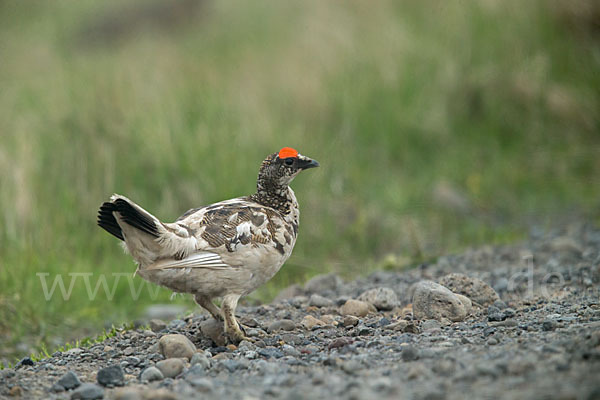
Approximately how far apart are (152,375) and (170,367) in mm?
120

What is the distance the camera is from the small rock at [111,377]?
13.1 feet

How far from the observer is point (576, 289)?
561 centimetres

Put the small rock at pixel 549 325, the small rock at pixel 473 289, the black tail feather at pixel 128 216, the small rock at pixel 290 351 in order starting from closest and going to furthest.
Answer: the small rock at pixel 549 325 < the small rock at pixel 290 351 < the black tail feather at pixel 128 216 < the small rock at pixel 473 289

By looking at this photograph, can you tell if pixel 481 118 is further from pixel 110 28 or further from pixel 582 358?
pixel 110 28

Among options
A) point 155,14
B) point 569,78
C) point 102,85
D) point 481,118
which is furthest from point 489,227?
point 155,14

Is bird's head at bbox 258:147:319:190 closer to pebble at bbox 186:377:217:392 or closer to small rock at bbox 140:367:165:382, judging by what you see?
small rock at bbox 140:367:165:382

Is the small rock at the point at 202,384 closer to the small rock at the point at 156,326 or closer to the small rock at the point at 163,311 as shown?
the small rock at the point at 156,326

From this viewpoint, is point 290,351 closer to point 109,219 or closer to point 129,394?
point 129,394

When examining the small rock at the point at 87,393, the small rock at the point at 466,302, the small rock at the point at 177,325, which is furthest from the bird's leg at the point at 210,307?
the small rock at the point at 466,302

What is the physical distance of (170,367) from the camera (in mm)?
4086

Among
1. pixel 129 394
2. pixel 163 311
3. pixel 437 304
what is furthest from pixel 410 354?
pixel 163 311

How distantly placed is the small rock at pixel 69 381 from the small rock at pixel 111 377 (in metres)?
0.12

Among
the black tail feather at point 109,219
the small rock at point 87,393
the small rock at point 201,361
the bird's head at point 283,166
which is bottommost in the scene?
the small rock at point 87,393

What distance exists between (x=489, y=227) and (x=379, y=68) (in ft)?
12.6
